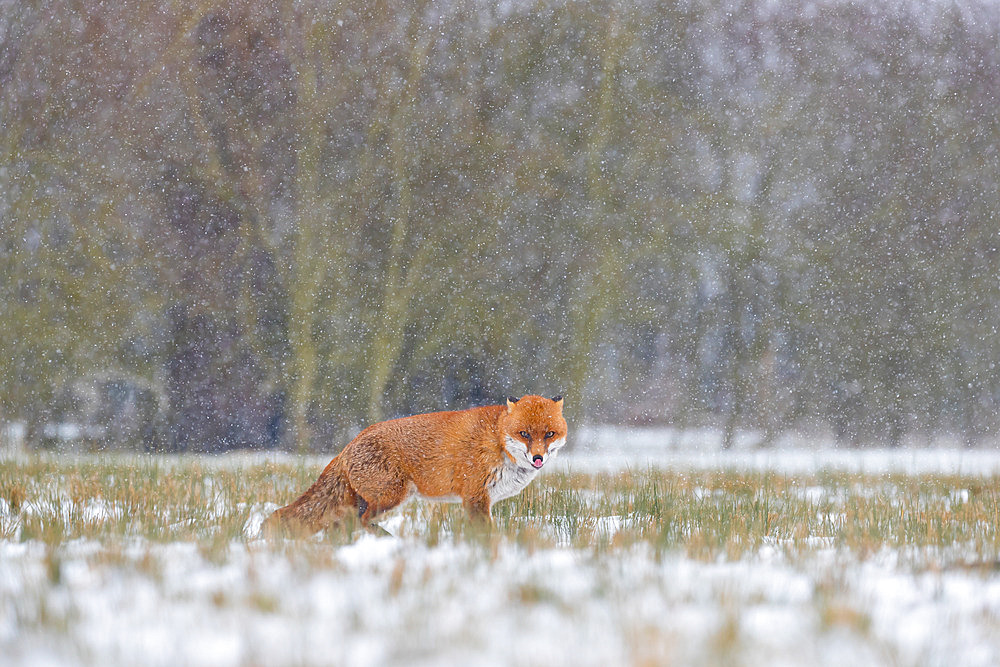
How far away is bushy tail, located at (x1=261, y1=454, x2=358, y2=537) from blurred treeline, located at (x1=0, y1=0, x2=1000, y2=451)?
25.2ft

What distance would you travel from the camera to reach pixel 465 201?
12.4 meters

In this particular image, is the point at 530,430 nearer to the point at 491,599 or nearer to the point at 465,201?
the point at 491,599

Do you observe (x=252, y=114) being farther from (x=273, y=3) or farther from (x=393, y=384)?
(x=393, y=384)

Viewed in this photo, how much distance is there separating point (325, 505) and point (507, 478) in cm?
107

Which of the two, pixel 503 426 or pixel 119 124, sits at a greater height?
pixel 119 124

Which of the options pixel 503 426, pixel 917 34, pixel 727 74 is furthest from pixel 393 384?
pixel 917 34

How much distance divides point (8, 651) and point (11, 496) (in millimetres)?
4207

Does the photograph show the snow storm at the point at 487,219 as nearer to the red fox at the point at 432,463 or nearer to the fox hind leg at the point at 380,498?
the red fox at the point at 432,463

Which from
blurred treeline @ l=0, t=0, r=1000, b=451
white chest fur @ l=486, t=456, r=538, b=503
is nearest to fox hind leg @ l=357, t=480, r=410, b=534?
white chest fur @ l=486, t=456, r=538, b=503

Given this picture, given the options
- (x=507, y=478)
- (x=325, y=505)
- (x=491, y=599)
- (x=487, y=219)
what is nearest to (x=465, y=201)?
(x=487, y=219)

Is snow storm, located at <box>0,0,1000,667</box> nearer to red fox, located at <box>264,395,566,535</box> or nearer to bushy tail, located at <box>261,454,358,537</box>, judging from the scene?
red fox, located at <box>264,395,566,535</box>

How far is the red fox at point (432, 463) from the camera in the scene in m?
4.66

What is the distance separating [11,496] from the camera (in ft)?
19.4

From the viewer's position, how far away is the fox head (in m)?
4.65
